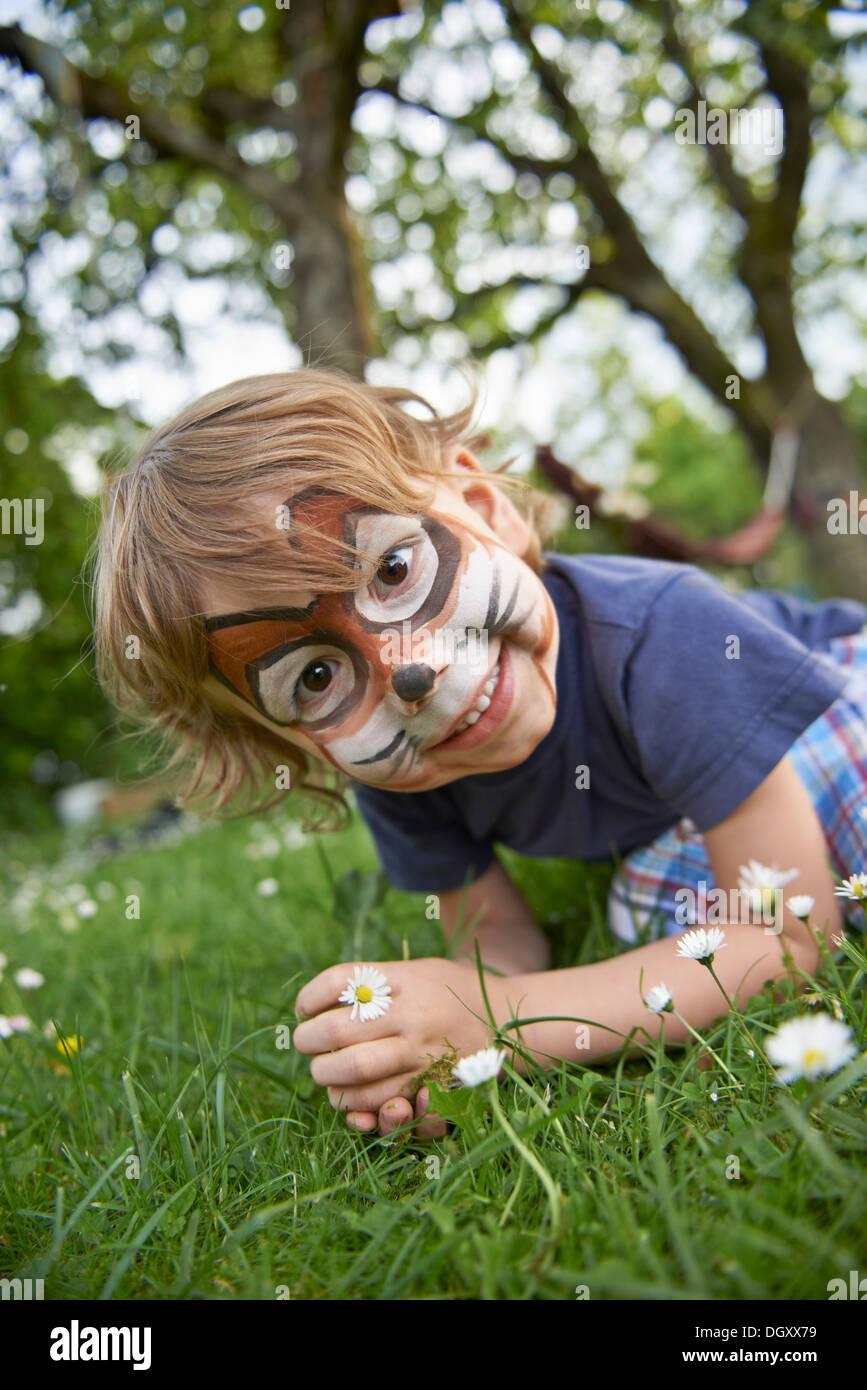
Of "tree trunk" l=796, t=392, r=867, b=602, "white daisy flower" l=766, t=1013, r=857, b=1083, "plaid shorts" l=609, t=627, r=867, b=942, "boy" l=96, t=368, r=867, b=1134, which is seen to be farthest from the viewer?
"tree trunk" l=796, t=392, r=867, b=602

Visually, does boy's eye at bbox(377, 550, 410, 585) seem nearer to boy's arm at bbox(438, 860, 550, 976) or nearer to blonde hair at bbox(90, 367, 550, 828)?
blonde hair at bbox(90, 367, 550, 828)

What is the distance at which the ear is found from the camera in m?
1.56

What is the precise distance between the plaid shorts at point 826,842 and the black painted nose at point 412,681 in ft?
2.21

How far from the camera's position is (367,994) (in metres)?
1.23

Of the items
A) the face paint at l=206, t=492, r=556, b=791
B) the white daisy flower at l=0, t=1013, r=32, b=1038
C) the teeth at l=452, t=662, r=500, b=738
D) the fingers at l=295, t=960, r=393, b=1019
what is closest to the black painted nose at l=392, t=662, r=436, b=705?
the face paint at l=206, t=492, r=556, b=791

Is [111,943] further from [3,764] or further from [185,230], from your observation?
[185,230]

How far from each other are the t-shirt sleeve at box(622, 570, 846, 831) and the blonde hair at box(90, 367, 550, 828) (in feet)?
1.41

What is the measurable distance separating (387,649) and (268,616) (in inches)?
6.8

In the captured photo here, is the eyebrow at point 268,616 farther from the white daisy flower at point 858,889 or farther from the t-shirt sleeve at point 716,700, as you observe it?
the white daisy flower at point 858,889

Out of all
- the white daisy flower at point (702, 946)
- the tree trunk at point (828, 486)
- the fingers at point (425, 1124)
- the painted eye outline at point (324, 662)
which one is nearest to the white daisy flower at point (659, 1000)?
the white daisy flower at point (702, 946)

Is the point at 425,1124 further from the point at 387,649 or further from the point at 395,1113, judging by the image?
the point at 387,649

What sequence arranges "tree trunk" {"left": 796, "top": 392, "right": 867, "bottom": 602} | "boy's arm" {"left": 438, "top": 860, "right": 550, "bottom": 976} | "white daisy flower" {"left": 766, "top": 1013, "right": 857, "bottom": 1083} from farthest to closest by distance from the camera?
"tree trunk" {"left": 796, "top": 392, "right": 867, "bottom": 602} → "boy's arm" {"left": 438, "top": 860, "right": 550, "bottom": 976} → "white daisy flower" {"left": 766, "top": 1013, "right": 857, "bottom": 1083}

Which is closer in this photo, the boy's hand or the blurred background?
the boy's hand

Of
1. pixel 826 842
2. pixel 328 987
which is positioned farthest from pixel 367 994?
pixel 826 842
